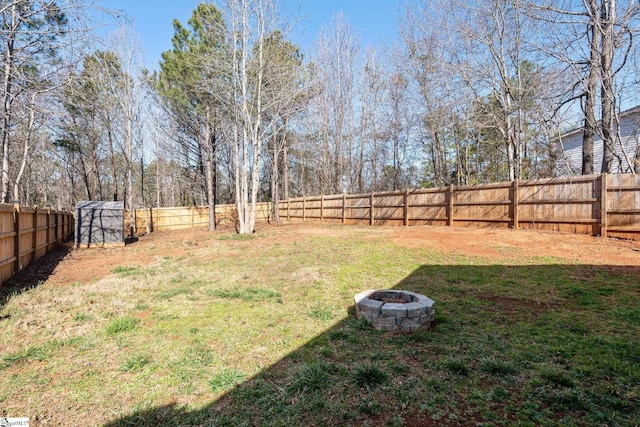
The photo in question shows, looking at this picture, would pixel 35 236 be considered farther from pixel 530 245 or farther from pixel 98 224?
pixel 530 245

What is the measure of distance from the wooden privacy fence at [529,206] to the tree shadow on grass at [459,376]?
192 inches

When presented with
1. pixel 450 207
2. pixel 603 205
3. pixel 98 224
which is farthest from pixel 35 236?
pixel 603 205

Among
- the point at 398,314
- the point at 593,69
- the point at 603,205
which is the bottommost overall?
the point at 398,314

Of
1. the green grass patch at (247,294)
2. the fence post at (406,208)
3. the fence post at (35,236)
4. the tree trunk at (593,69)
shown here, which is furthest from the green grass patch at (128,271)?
the tree trunk at (593,69)

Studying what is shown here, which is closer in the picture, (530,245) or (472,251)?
(472,251)

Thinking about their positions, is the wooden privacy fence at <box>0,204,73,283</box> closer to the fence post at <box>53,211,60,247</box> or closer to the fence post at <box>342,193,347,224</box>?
the fence post at <box>53,211,60,247</box>

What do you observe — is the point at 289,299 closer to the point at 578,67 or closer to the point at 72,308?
the point at 72,308

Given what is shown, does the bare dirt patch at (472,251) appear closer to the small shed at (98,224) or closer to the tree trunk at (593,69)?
the small shed at (98,224)

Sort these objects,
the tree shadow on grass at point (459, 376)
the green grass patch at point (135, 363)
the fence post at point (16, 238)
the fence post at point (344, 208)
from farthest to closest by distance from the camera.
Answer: the fence post at point (344, 208) < the fence post at point (16, 238) < the green grass patch at point (135, 363) < the tree shadow on grass at point (459, 376)

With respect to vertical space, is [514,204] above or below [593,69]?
below

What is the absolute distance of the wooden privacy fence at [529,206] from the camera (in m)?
6.98

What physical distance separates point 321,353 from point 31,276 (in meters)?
5.98

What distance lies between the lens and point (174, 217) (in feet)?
56.3

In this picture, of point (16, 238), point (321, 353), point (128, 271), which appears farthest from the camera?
point (128, 271)
